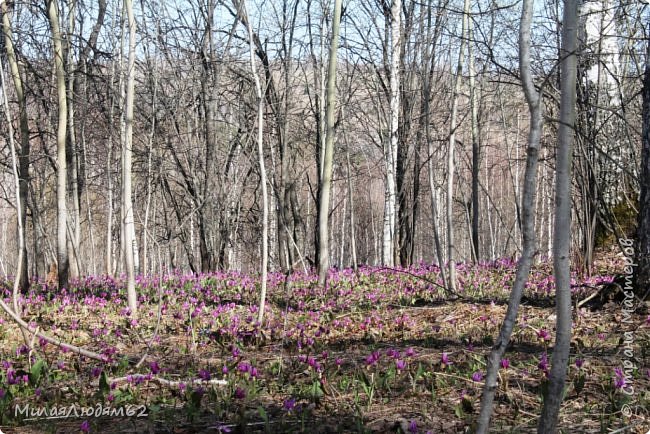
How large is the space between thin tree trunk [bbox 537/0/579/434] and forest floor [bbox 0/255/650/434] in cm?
64

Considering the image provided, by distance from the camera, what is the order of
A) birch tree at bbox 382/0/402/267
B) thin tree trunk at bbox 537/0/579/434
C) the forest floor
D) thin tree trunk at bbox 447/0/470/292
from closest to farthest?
1. thin tree trunk at bbox 537/0/579/434
2. the forest floor
3. thin tree trunk at bbox 447/0/470/292
4. birch tree at bbox 382/0/402/267

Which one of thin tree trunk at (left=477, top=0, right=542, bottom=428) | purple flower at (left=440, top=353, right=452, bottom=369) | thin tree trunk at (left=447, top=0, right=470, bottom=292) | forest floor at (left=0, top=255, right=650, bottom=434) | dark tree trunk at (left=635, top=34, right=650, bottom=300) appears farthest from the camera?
thin tree trunk at (left=447, top=0, right=470, bottom=292)

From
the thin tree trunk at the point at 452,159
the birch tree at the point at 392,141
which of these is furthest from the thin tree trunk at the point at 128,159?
the birch tree at the point at 392,141

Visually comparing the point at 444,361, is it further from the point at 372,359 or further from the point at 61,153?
the point at 61,153

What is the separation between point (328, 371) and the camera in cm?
429

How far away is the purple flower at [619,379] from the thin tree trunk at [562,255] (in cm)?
115

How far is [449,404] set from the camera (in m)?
3.58

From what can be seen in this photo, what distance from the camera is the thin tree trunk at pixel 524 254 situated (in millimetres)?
2406

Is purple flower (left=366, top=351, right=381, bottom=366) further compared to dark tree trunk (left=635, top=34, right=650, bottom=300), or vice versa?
dark tree trunk (left=635, top=34, right=650, bottom=300)

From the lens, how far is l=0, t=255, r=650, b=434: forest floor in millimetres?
3406

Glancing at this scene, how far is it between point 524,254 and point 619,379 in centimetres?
164

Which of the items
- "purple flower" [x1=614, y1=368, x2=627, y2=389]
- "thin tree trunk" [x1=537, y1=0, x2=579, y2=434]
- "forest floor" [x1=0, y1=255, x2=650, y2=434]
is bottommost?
"forest floor" [x1=0, y1=255, x2=650, y2=434]

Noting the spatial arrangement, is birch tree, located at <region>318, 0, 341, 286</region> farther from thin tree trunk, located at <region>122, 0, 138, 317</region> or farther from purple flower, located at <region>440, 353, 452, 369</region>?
purple flower, located at <region>440, 353, 452, 369</region>

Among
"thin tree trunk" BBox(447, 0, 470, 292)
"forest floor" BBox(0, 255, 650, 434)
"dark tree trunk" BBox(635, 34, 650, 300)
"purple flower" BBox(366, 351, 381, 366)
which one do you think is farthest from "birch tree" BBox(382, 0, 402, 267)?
"purple flower" BBox(366, 351, 381, 366)
